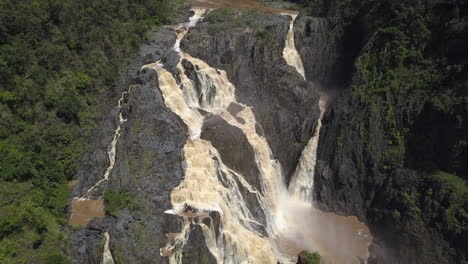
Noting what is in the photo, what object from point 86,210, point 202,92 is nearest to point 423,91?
point 202,92

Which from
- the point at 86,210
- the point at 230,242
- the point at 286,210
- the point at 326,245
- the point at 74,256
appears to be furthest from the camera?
the point at 286,210

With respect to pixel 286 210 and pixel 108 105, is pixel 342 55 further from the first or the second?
pixel 108 105

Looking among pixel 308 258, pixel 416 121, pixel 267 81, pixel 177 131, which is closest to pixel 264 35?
pixel 267 81

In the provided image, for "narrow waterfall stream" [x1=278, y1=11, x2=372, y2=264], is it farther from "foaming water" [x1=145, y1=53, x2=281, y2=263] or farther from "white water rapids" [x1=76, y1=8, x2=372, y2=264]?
"foaming water" [x1=145, y1=53, x2=281, y2=263]

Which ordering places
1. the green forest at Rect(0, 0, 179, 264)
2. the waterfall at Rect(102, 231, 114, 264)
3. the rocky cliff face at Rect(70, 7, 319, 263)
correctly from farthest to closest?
the rocky cliff face at Rect(70, 7, 319, 263)
the green forest at Rect(0, 0, 179, 264)
the waterfall at Rect(102, 231, 114, 264)

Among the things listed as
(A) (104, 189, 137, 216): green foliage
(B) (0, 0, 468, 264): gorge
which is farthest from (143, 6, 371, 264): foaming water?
(A) (104, 189, 137, 216): green foliage

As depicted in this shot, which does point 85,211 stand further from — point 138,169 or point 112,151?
point 112,151
